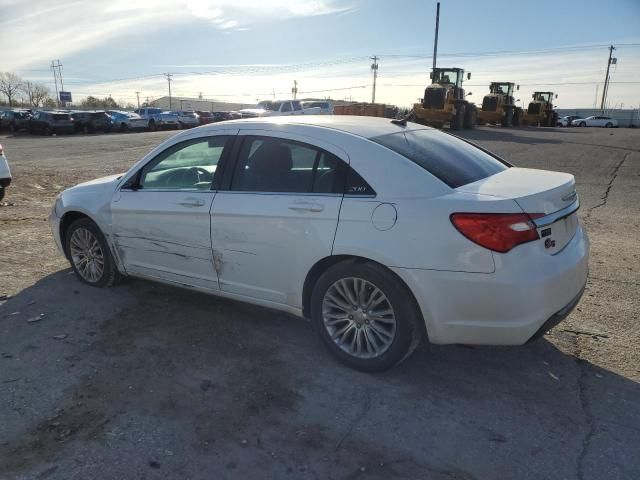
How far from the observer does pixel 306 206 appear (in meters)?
3.44

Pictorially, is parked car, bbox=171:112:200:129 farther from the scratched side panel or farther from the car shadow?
the car shadow

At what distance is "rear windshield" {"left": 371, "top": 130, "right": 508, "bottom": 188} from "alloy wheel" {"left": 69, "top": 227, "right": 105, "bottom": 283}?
293 centimetres

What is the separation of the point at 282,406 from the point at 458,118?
97.6 ft

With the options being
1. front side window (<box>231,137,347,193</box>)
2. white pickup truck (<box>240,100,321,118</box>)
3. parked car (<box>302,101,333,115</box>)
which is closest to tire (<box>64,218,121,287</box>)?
front side window (<box>231,137,347,193</box>)

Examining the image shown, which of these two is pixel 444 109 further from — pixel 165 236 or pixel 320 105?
pixel 165 236

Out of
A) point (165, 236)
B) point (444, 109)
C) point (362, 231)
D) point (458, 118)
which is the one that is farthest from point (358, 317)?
point (458, 118)

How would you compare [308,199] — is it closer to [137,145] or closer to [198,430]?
[198,430]

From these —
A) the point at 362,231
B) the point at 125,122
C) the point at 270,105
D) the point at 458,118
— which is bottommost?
the point at 125,122

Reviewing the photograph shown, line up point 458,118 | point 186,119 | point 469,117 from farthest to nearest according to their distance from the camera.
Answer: point 186,119 < point 469,117 < point 458,118

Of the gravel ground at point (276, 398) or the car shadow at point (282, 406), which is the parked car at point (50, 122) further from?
the car shadow at point (282, 406)

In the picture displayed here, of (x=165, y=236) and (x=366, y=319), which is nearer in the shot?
(x=366, y=319)

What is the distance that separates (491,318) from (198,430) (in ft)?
5.81

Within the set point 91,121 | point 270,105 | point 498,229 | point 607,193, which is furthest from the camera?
point 91,121

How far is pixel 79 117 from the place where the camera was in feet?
115
